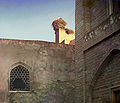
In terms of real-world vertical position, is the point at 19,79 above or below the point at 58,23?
below

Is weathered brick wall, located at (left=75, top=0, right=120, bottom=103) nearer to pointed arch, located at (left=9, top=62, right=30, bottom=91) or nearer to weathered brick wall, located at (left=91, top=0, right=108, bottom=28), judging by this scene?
weathered brick wall, located at (left=91, top=0, right=108, bottom=28)

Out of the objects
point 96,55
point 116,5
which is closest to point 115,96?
point 96,55

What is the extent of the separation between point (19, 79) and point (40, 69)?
1026 millimetres

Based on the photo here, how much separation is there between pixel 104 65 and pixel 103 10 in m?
1.73

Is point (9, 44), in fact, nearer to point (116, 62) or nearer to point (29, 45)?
point (29, 45)

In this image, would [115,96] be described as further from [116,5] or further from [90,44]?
[116,5]

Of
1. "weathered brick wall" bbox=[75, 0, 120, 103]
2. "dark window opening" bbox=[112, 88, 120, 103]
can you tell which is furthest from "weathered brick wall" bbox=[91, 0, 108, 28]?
"dark window opening" bbox=[112, 88, 120, 103]

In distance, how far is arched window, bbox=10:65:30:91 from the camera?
436 inches

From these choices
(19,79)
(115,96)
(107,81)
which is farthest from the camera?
(19,79)

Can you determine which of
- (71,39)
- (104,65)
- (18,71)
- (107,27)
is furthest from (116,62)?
(71,39)

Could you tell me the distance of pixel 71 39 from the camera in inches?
Answer: 774

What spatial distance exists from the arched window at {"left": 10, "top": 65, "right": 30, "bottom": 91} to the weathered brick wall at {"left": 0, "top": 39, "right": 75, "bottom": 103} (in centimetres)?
15

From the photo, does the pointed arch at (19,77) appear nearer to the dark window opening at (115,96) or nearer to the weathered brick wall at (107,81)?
the weathered brick wall at (107,81)

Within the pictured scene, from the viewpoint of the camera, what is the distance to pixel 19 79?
11156 millimetres
